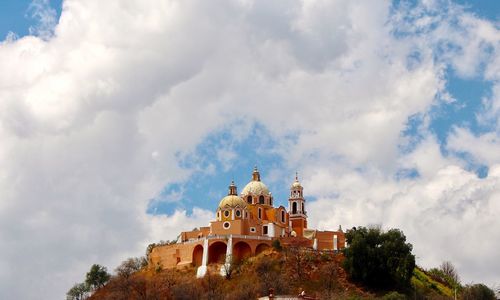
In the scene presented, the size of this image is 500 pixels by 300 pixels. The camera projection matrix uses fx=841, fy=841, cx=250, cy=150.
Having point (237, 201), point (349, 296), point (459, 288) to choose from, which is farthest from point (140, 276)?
point (459, 288)

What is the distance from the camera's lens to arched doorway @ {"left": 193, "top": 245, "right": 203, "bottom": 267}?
96.9m

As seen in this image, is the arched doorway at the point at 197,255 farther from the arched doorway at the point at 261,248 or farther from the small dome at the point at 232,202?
the arched doorway at the point at 261,248

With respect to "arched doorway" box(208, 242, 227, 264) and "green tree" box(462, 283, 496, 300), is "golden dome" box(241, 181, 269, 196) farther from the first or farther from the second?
"green tree" box(462, 283, 496, 300)

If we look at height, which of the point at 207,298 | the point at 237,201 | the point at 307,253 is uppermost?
the point at 237,201

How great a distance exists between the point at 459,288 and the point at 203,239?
97.2 ft

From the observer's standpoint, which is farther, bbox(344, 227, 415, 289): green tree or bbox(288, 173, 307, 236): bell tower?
bbox(288, 173, 307, 236): bell tower

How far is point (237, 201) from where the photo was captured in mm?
100000

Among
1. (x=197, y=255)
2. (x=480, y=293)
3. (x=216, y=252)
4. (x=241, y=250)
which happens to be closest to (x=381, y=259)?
(x=480, y=293)

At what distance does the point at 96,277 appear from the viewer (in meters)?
105

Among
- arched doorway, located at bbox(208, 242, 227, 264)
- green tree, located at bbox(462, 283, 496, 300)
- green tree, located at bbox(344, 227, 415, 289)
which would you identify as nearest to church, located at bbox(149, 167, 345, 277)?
arched doorway, located at bbox(208, 242, 227, 264)

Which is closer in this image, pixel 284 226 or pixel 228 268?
pixel 228 268

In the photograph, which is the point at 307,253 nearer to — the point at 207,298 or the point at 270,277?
the point at 270,277

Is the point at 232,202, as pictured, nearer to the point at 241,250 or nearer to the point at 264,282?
the point at 241,250

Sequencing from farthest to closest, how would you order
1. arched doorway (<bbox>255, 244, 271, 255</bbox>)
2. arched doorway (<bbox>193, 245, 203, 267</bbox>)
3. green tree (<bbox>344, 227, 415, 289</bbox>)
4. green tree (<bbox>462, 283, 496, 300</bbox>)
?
arched doorway (<bbox>193, 245, 203, 267</bbox>)
arched doorway (<bbox>255, 244, 271, 255</bbox>)
green tree (<bbox>344, 227, 415, 289</bbox>)
green tree (<bbox>462, 283, 496, 300</bbox>)
